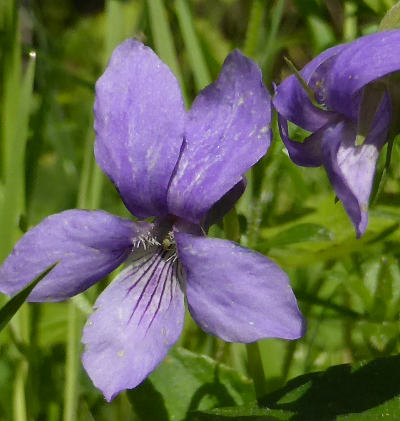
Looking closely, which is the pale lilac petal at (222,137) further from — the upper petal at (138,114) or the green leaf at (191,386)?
the green leaf at (191,386)

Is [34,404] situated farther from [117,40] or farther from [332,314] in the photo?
[117,40]

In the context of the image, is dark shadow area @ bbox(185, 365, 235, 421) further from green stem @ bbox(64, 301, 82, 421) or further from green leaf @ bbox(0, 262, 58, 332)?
green leaf @ bbox(0, 262, 58, 332)

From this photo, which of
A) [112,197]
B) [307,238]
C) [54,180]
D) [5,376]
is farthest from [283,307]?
[54,180]

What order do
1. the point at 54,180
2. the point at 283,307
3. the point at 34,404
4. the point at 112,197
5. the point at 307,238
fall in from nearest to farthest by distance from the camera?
the point at 283,307
the point at 307,238
the point at 34,404
the point at 112,197
the point at 54,180

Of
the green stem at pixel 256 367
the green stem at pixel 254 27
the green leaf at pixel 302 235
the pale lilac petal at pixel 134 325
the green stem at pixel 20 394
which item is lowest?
the green stem at pixel 20 394

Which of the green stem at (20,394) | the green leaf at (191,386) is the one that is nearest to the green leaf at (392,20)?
the green leaf at (191,386)

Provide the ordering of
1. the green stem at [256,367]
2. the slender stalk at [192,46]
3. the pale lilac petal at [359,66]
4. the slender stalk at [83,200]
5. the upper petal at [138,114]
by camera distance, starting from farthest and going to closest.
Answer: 1. the slender stalk at [192,46]
2. the slender stalk at [83,200]
3. the green stem at [256,367]
4. the upper petal at [138,114]
5. the pale lilac petal at [359,66]
